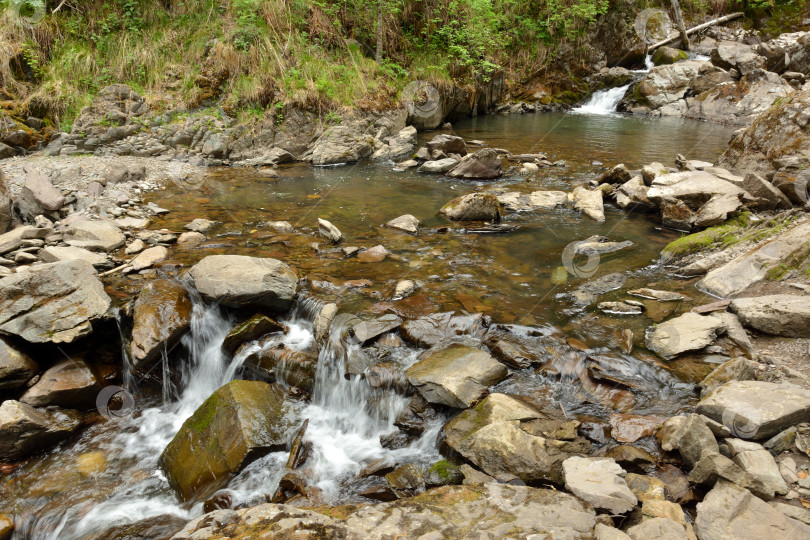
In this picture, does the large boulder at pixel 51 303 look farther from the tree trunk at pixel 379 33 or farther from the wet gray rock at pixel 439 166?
the tree trunk at pixel 379 33

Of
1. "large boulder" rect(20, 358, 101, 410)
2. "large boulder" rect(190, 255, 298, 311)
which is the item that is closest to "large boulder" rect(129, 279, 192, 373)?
"large boulder" rect(190, 255, 298, 311)

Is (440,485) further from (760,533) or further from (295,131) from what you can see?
(295,131)

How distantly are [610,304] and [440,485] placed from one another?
2.76 meters

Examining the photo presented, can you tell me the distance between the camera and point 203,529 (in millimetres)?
2449

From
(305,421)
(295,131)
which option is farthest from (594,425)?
(295,131)

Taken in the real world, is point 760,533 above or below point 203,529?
above

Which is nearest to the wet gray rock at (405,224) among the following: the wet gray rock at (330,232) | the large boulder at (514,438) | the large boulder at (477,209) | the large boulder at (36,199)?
the large boulder at (477,209)

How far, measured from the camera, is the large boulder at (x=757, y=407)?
265cm

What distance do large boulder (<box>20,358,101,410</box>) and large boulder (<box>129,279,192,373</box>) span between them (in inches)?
15.1

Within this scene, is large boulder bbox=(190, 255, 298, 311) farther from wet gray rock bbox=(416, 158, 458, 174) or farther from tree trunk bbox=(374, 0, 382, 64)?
tree trunk bbox=(374, 0, 382, 64)

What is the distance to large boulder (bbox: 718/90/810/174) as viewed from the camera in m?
6.32

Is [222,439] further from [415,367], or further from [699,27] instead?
[699,27]

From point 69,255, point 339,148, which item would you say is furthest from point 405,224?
point 339,148

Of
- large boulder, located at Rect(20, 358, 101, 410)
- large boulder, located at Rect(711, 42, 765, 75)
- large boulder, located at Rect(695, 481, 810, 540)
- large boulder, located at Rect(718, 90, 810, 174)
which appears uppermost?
large boulder, located at Rect(711, 42, 765, 75)
